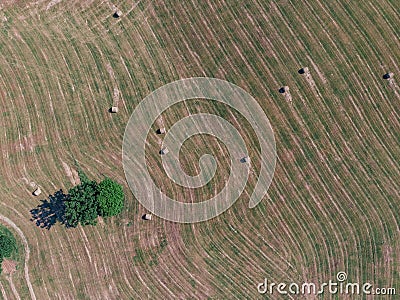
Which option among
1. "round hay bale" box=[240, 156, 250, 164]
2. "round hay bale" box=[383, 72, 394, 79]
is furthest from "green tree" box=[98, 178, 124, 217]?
"round hay bale" box=[383, 72, 394, 79]

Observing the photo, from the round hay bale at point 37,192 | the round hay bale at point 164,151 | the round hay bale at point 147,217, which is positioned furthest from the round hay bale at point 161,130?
the round hay bale at point 37,192

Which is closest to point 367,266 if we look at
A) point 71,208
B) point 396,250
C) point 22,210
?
point 396,250

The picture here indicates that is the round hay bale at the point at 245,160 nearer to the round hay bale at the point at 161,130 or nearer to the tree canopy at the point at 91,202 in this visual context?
the round hay bale at the point at 161,130

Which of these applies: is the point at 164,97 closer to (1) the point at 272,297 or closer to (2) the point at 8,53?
(2) the point at 8,53

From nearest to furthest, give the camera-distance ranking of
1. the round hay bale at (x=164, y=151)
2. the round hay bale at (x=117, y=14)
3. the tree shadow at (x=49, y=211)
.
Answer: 1. the round hay bale at (x=164, y=151)
2. the tree shadow at (x=49, y=211)
3. the round hay bale at (x=117, y=14)

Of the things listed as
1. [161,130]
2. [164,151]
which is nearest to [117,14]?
[161,130]

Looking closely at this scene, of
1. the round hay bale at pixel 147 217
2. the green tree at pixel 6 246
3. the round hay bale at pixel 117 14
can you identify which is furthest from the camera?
the round hay bale at pixel 117 14

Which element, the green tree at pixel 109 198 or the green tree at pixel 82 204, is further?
the green tree at pixel 109 198
